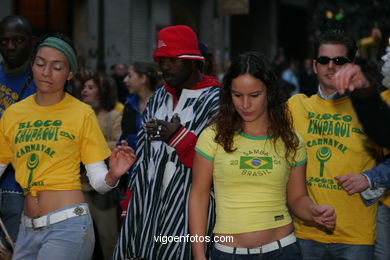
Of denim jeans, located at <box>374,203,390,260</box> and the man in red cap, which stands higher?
the man in red cap

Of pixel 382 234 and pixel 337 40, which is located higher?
pixel 337 40

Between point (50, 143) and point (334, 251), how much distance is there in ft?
6.43

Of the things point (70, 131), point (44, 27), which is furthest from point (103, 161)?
point (44, 27)

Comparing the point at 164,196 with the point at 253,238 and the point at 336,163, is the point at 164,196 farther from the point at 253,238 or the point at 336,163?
the point at 336,163

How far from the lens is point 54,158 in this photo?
4035mm

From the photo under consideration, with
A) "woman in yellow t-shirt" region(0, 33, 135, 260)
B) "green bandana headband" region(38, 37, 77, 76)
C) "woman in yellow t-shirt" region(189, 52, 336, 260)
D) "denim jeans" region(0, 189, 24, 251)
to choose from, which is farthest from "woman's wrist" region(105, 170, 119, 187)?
"denim jeans" region(0, 189, 24, 251)

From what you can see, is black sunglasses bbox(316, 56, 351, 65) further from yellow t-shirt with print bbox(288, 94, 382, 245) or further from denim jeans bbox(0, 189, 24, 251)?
denim jeans bbox(0, 189, 24, 251)

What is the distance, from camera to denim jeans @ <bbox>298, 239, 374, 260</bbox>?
4.20 m

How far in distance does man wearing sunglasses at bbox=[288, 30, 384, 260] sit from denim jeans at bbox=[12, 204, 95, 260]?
55.4 inches

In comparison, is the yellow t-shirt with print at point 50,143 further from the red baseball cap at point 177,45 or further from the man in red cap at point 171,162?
the red baseball cap at point 177,45

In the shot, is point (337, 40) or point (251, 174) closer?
point (251, 174)

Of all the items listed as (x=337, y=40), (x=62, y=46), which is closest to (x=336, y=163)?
(x=337, y=40)

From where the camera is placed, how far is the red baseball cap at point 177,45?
4449 millimetres

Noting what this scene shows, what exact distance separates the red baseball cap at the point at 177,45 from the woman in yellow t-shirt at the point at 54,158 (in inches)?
25.2
